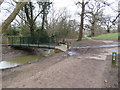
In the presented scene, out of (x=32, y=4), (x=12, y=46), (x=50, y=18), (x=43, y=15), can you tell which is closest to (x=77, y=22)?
(x=50, y=18)

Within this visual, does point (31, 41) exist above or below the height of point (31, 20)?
below

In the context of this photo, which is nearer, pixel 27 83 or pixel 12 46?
pixel 27 83

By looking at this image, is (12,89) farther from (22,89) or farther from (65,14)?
(65,14)

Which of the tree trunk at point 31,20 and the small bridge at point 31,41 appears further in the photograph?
the tree trunk at point 31,20

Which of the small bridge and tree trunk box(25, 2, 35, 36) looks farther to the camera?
tree trunk box(25, 2, 35, 36)

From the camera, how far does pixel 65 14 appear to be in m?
22.1

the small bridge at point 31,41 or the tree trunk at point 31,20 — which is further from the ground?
the tree trunk at point 31,20

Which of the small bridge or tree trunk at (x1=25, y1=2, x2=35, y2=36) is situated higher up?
tree trunk at (x1=25, y1=2, x2=35, y2=36)

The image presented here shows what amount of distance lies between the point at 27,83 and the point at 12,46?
1297 centimetres

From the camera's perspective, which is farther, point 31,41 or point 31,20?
point 31,20

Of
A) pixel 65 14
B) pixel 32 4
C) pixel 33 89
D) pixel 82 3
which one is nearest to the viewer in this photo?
pixel 33 89

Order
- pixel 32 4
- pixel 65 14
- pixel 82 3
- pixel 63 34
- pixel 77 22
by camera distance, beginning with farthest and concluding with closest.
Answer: pixel 77 22, pixel 65 14, pixel 63 34, pixel 32 4, pixel 82 3

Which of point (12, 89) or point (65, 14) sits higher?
point (65, 14)

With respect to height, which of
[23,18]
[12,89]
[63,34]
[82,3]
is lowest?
[12,89]
